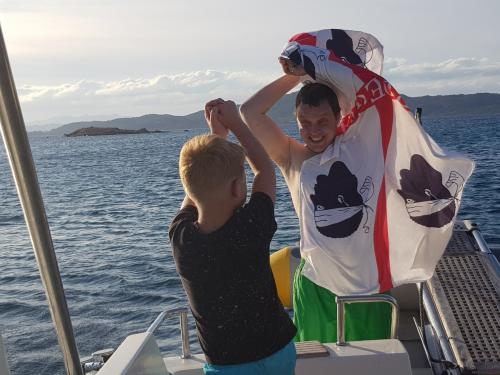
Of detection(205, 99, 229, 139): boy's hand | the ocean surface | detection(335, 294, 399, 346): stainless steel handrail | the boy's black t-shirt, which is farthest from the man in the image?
the ocean surface

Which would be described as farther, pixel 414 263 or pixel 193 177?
pixel 414 263

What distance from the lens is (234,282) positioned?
6.99 feet

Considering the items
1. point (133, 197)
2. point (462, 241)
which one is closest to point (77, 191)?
point (133, 197)

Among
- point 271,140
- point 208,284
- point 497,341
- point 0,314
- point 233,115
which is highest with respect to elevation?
point 233,115

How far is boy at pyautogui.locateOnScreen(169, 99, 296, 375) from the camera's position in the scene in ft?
6.69

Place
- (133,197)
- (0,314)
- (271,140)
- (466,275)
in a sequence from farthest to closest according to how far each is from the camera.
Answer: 1. (133,197)
2. (0,314)
3. (466,275)
4. (271,140)

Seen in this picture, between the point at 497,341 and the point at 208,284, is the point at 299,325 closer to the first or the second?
the point at 497,341

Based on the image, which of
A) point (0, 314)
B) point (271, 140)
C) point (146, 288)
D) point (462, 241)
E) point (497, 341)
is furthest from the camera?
point (146, 288)

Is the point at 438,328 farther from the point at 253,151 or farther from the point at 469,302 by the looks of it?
the point at 253,151

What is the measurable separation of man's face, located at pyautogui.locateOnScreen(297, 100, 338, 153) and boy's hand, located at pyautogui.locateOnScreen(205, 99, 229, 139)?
0.76 m

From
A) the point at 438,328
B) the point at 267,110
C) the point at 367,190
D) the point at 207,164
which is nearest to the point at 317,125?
the point at 267,110

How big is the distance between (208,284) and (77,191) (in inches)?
1086

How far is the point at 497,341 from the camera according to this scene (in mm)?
3662

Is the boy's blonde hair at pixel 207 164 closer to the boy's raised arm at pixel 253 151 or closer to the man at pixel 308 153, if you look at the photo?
the boy's raised arm at pixel 253 151
